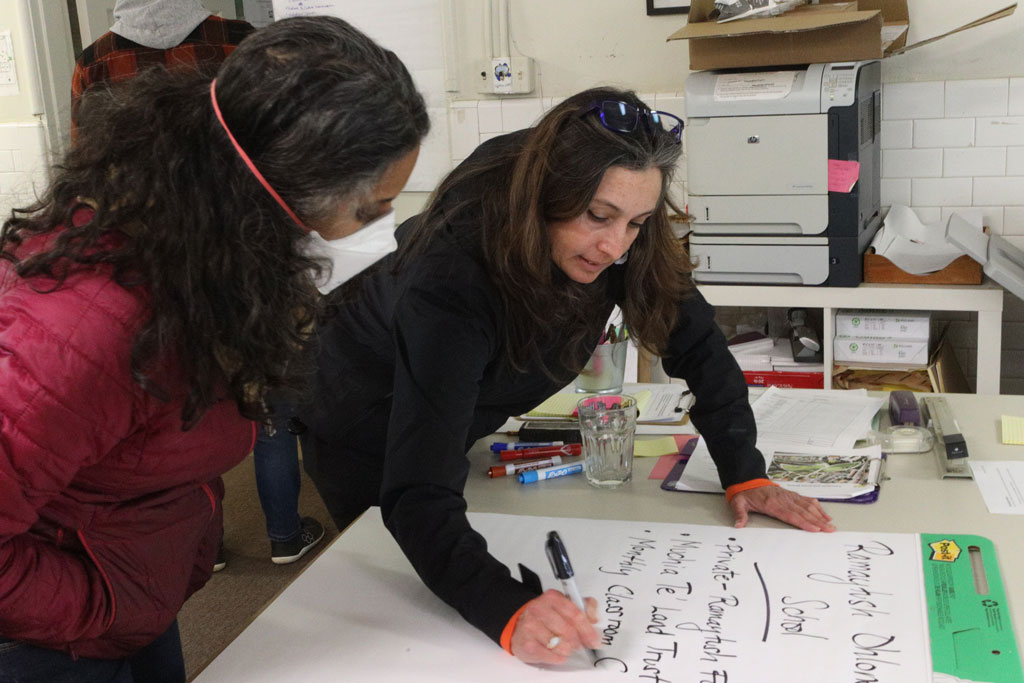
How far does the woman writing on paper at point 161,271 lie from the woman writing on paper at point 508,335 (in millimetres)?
297

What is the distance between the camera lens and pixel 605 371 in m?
1.79

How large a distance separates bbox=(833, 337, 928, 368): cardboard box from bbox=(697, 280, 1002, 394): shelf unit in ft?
0.12

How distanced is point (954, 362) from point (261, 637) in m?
2.63

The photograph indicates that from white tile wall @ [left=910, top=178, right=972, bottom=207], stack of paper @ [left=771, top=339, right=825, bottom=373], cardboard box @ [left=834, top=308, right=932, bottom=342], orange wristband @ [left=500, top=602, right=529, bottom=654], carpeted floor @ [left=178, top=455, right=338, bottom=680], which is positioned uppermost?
white tile wall @ [left=910, top=178, right=972, bottom=207]

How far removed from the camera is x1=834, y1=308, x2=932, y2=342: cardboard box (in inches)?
109

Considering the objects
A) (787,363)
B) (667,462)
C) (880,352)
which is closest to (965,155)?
(880,352)

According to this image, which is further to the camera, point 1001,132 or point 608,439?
point 1001,132

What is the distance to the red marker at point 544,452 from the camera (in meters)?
1.54

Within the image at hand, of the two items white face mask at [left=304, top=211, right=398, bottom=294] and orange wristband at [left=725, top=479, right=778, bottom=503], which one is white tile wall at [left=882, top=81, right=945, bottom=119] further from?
white face mask at [left=304, top=211, right=398, bottom=294]

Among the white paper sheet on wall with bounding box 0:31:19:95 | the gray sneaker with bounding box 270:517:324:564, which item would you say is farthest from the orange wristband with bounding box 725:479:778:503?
the white paper sheet on wall with bounding box 0:31:19:95

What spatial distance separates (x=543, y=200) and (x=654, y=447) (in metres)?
0.48

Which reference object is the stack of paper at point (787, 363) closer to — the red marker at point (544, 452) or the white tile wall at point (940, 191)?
the white tile wall at point (940, 191)

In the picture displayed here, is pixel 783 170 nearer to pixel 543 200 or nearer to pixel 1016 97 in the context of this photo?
pixel 1016 97

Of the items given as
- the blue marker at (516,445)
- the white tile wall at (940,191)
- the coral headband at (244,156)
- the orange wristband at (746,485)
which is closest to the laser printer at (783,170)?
the white tile wall at (940,191)
